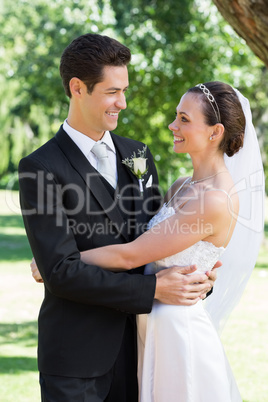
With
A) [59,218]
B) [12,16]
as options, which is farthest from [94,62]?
[12,16]

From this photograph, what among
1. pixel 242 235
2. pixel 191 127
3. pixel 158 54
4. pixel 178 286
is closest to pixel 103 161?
pixel 191 127

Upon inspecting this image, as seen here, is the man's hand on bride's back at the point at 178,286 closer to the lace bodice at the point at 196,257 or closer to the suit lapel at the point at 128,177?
the lace bodice at the point at 196,257

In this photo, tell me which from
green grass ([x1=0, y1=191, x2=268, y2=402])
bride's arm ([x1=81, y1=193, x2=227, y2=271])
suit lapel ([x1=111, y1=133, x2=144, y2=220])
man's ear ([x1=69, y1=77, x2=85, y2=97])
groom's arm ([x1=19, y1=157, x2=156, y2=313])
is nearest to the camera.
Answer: groom's arm ([x1=19, y1=157, x2=156, y2=313])

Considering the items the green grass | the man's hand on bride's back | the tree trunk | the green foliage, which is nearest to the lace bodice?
the man's hand on bride's back

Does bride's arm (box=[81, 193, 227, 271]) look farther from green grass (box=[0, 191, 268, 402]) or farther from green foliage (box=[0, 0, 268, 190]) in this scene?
green foliage (box=[0, 0, 268, 190])

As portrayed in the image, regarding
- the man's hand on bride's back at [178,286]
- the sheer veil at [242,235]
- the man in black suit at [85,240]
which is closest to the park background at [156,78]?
the sheer veil at [242,235]

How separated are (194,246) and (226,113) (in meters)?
0.70

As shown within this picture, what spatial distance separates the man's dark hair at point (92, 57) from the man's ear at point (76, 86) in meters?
0.02

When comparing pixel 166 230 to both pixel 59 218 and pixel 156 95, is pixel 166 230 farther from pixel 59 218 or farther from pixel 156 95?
pixel 156 95

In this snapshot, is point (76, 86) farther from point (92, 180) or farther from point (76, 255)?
point (76, 255)

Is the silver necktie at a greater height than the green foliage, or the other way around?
the green foliage

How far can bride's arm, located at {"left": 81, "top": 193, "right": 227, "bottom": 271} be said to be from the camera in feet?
8.95

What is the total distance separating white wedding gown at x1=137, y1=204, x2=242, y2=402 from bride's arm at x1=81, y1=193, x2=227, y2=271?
0.10 metres

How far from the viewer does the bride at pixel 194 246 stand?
9.27ft
